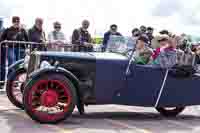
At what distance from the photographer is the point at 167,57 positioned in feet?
26.6

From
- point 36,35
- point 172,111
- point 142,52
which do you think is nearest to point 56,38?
point 36,35

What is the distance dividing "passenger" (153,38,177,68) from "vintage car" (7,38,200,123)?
94 millimetres

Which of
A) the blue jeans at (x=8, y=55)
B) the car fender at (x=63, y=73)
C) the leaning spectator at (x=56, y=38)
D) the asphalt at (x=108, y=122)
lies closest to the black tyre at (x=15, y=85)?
the asphalt at (x=108, y=122)

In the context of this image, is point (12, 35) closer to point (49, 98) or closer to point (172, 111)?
point (172, 111)

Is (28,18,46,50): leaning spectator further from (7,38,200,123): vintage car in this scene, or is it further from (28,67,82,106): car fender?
(28,67,82,106): car fender

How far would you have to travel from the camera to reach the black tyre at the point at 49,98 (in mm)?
7289

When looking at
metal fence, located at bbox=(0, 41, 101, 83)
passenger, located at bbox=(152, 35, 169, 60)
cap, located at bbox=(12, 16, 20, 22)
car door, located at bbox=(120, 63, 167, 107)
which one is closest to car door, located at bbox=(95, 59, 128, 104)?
car door, located at bbox=(120, 63, 167, 107)

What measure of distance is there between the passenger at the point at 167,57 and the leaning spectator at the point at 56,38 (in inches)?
167

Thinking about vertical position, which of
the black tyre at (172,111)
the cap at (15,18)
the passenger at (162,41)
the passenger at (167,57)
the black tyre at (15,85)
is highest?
the cap at (15,18)

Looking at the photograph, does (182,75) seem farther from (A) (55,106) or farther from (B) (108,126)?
(A) (55,106)

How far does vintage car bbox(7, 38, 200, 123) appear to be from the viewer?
735 centimetres

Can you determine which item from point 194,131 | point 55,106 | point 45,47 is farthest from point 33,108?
point 45,47

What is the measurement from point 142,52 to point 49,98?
1.71 meters

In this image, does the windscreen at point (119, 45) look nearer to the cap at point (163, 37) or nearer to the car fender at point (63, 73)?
the cap at point (163, 37)
